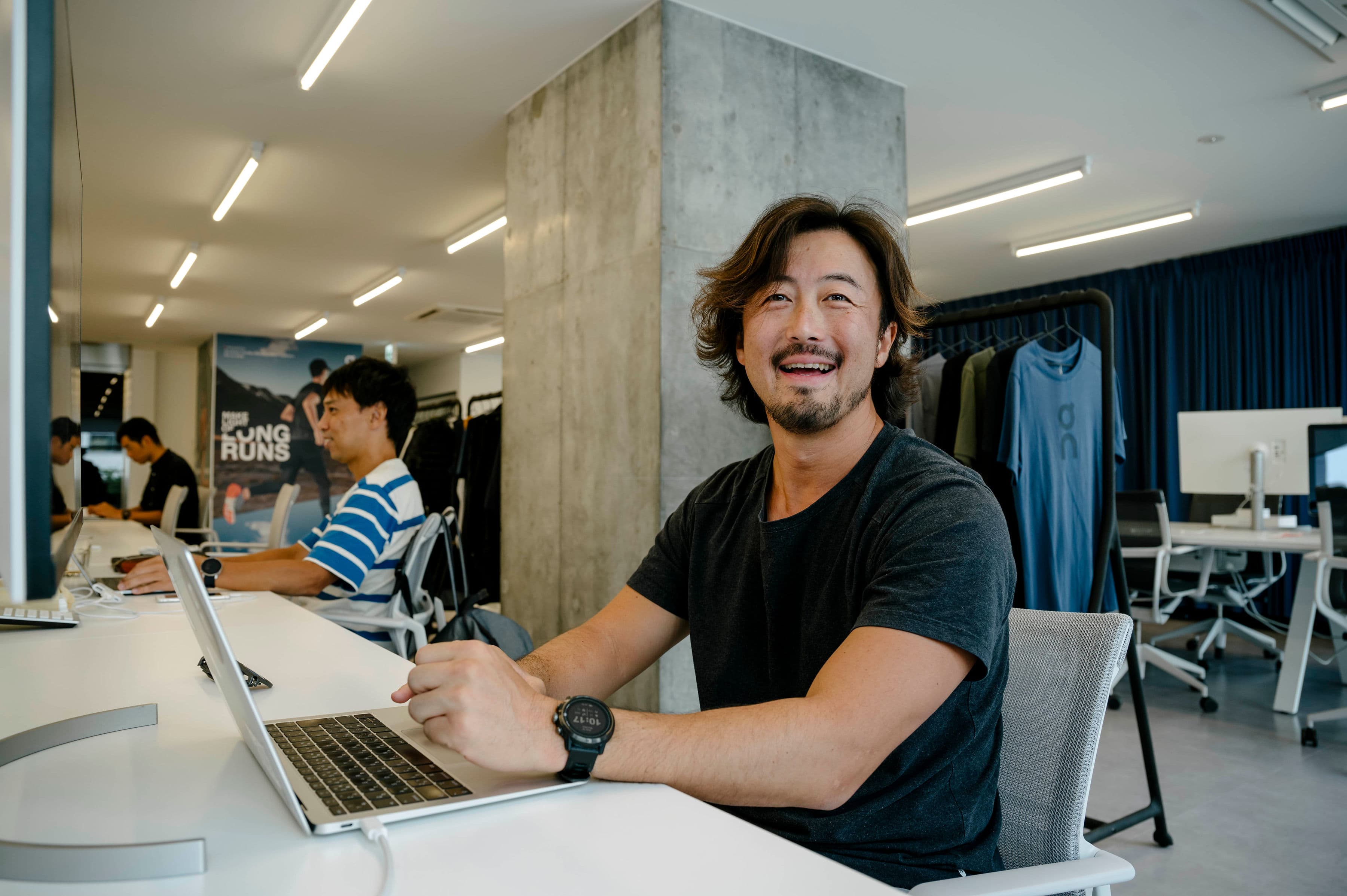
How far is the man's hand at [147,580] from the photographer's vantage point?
2.08 meters

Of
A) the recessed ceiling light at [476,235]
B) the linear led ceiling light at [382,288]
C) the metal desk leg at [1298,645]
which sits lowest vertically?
the metal desk leg at [1298,645]

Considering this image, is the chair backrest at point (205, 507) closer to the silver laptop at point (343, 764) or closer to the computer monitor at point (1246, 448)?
the silver laptop at point (343, 764)

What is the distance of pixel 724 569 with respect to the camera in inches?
50.4

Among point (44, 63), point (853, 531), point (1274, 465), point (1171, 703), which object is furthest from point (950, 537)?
point (1274, 465)

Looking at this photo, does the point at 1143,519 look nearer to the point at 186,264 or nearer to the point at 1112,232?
the point at 1112,232

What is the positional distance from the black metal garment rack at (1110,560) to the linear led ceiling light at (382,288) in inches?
255

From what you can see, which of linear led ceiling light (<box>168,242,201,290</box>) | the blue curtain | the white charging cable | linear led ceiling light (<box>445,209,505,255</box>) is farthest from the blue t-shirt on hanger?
linear led ceiling light (<box>168,242,201,290</box>)

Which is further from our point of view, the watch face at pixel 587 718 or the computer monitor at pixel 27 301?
the watch face at pixel 587 718

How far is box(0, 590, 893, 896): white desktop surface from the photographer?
0.60m

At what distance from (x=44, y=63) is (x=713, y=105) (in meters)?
3.08

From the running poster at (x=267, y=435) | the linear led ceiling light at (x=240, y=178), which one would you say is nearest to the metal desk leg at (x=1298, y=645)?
the linear led ceiling light at (x=240, y=178)

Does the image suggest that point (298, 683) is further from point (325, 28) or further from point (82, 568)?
point (325, 28)

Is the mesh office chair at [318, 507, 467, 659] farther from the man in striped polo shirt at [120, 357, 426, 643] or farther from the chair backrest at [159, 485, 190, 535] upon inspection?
the chair backrest at [159, 485, 190, 535]

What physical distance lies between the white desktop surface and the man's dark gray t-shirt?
0.64 feet
